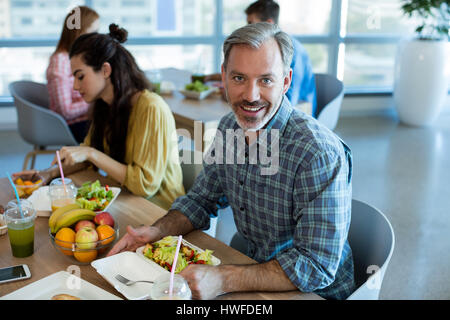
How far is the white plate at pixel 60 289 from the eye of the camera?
1.19 meters

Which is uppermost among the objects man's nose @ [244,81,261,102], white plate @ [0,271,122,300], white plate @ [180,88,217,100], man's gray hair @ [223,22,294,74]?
man's gray hair @ [223,22,294,74]

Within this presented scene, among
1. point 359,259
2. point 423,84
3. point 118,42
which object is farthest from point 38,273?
point 423,84

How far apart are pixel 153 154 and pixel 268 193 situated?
669 mm

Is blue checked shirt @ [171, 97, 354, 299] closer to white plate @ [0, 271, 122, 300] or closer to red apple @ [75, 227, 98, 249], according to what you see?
red apple @ [75, 227, 98, 249]

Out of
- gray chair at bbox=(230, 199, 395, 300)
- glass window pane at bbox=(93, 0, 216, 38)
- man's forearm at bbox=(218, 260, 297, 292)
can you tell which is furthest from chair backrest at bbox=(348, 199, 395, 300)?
glass window pane at bbox=(93, 0, 216, 38)

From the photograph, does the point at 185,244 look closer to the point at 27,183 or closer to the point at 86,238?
the point at 86,238

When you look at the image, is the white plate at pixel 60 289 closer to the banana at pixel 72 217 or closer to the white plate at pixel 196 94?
the banana at pixel 72 217

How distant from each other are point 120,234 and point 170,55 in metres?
4.04

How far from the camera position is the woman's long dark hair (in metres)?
2.08

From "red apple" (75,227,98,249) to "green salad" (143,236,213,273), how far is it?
0.45 feet

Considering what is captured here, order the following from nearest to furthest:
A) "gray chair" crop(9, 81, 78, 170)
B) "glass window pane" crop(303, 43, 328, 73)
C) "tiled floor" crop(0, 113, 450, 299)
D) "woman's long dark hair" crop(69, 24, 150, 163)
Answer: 1. "woman's long dark hair" crop(69, 24, 150, 163)
2. "tiled floor" crop(0, 113, 450, 299)
3. "gray chair" crop(9, 81, 78, 170)
4. "glass window pane" crop(303, 43, 328, 73)

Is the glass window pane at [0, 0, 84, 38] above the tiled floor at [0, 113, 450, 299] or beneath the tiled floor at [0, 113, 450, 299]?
above
